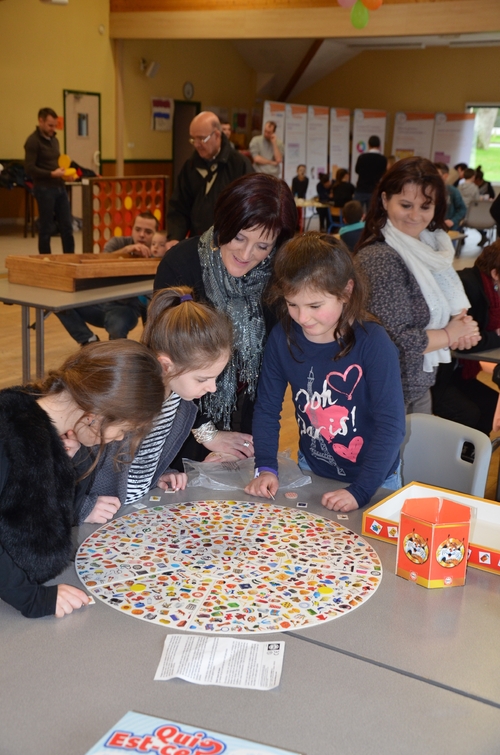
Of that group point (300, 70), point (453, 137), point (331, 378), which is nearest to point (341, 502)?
point (331, 378)

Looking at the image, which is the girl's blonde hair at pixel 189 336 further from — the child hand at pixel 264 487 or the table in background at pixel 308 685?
the table in background at pixel 308 685

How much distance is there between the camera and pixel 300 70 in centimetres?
1445

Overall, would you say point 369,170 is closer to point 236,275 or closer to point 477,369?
point 477,369

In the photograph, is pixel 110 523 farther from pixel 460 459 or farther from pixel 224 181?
pixel 224 181

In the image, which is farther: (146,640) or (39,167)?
(39,167)

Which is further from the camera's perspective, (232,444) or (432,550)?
(232,444)

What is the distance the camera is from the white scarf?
236 centimetres

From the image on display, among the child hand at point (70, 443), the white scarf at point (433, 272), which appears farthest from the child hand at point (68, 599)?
the white scarf at point (433, 272)

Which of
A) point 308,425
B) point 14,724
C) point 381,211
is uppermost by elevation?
point 381,211

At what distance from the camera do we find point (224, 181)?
4.38 m

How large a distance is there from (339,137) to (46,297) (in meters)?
11.3

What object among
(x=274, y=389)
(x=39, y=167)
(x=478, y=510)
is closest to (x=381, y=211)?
(x=274, y=389)

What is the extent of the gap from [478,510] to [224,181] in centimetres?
312

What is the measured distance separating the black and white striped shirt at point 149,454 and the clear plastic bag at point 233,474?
0.10 meters
